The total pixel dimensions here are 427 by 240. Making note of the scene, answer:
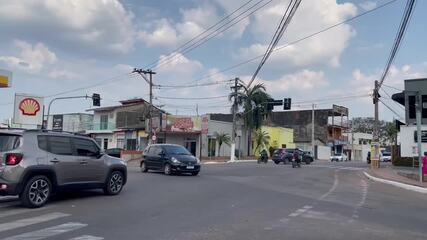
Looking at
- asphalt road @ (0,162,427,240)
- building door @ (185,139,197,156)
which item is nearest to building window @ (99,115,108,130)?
building door @ (185,139,197,156)

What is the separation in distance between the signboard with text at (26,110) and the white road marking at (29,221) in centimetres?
2207

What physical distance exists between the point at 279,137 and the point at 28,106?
164 ft

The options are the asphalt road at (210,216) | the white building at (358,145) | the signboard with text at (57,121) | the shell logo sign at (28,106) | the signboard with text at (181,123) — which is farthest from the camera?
the white building at (358,145)

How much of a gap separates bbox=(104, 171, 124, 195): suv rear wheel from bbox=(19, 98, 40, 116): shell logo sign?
1899 centimetres

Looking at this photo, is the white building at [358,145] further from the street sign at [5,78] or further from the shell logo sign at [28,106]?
the street sign at [5,78]

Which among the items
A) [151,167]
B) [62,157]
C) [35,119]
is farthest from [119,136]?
[62,157]

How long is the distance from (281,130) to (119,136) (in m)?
25.0

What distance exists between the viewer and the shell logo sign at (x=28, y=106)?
102 ft

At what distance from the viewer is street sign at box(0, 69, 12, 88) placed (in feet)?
67.5

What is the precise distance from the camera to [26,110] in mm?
31312

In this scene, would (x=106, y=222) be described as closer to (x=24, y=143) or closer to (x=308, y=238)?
(x=24, y=143)

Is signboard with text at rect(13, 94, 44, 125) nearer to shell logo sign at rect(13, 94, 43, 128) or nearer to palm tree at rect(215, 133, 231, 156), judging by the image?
shell logo sign at rect(13, 94, 43, 128)

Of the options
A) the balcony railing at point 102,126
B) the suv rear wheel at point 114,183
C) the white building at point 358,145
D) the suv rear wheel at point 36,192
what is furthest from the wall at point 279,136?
the suv rear wheel at point 36,192

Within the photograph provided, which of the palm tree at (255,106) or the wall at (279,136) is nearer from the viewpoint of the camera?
the palm tree at (255,106)
